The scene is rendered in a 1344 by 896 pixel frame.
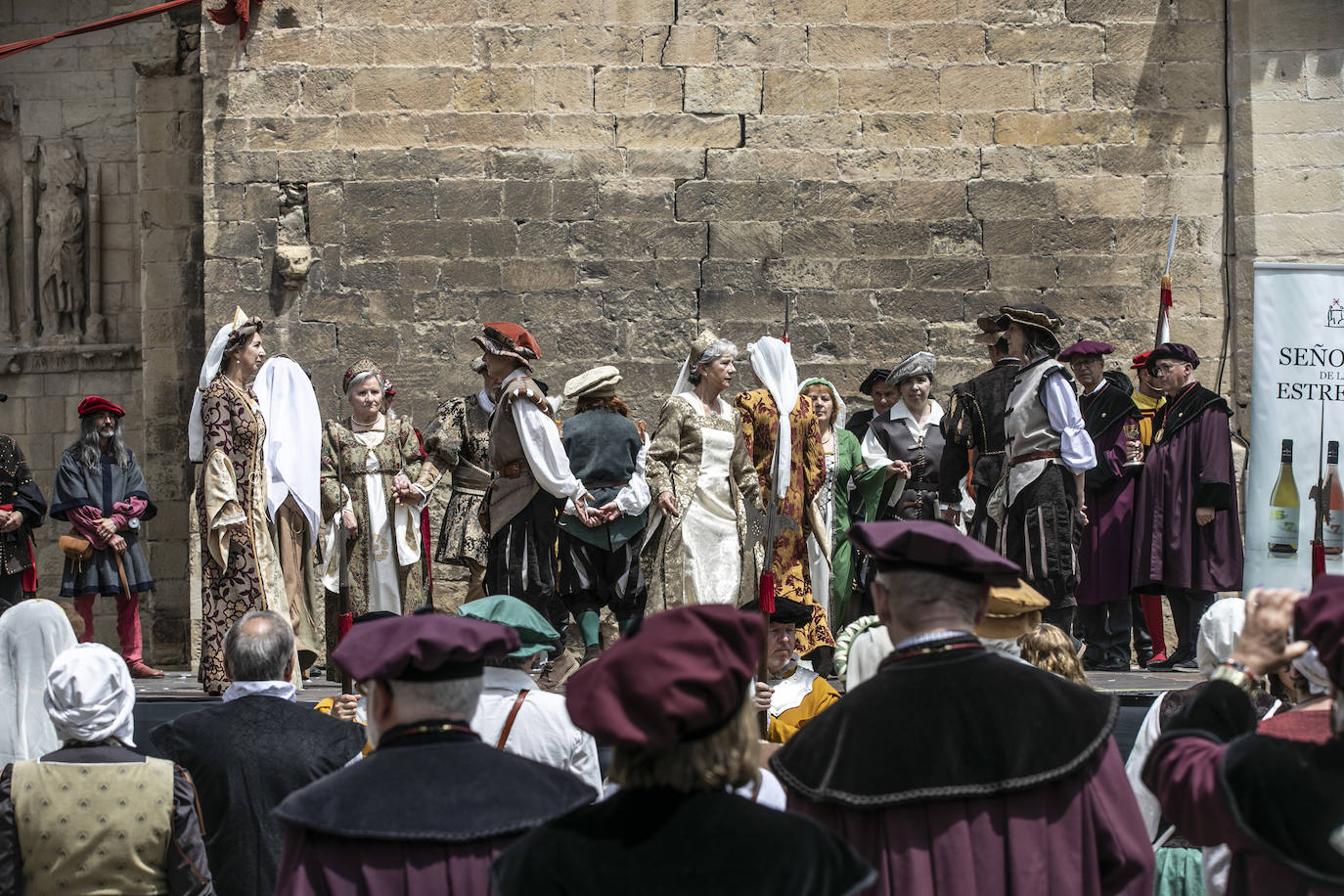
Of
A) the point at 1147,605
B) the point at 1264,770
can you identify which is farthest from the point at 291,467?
the point at 1264,770

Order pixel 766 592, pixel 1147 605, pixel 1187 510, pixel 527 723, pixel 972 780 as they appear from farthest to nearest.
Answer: pixel 1147 605 → pixel 1187 510 → pixel 766 592 → pixel 527 723 → pixel 972 780

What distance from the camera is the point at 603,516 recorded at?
8086 mm

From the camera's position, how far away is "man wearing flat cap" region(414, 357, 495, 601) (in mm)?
8562

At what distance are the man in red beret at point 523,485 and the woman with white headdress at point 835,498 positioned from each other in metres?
1.47

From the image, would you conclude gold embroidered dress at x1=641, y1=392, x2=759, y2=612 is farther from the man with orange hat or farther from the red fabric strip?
the red fabric strip

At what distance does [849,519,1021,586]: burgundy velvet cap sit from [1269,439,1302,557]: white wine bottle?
6.21 m

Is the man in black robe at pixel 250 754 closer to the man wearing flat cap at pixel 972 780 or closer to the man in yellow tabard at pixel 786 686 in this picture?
the man in yellow tabard at pixel 786 686

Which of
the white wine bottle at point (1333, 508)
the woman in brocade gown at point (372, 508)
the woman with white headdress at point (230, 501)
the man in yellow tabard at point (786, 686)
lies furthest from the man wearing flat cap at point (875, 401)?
the man in yellow tabard at point (786, 686)

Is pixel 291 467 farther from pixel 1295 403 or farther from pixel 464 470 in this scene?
pixel 1295 403

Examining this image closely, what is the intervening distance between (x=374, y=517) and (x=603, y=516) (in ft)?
4.63

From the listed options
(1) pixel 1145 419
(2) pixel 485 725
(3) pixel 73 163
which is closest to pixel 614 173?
(1) pixel 1145 419

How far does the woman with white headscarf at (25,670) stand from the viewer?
4.82 meters

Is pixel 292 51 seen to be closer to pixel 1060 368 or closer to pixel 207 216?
pixel 207 216

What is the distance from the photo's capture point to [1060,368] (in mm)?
8086
